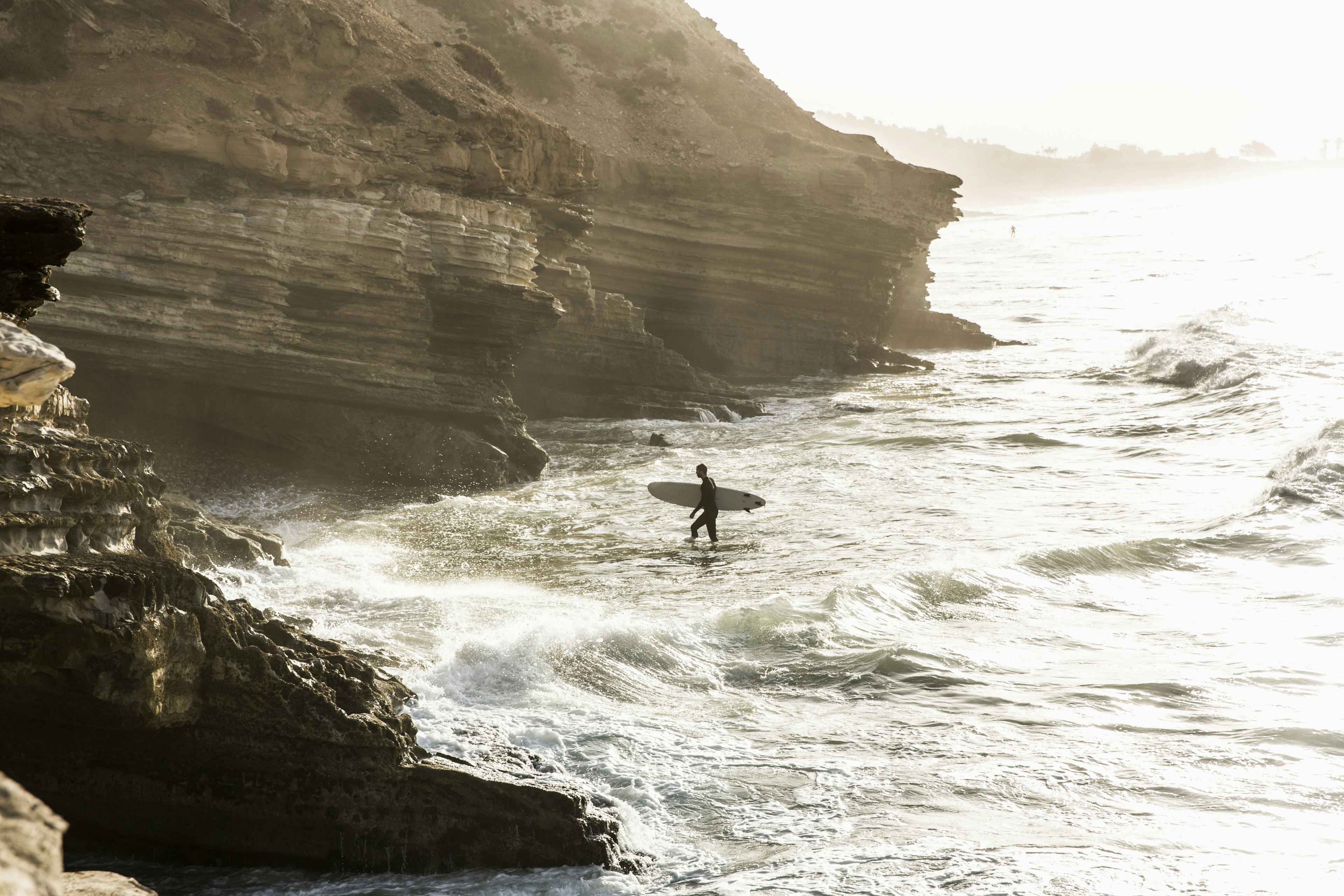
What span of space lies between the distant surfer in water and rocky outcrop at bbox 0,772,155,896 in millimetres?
13301

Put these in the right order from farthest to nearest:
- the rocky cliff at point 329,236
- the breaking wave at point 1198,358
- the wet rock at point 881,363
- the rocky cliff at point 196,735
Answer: the wet rock at point 881,363, the breaking wave at point 1198,358, the rocky cliff at point 329,236, the rocky cliff at point 196,735

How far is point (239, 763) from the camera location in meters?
6.79

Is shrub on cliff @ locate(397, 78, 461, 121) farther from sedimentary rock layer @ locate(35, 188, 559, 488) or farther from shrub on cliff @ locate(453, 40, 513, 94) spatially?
shrub on cliff @ locate(453, 40, 513, 94)

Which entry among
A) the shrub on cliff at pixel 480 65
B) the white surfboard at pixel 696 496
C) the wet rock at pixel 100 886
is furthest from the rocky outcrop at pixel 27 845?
the shrub on cliff at pixel 480 65

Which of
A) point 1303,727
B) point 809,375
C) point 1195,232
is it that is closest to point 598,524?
point 1303,727

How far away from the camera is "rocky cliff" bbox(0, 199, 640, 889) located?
640 centimetres

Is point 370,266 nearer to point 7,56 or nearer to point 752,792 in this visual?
point 7,56

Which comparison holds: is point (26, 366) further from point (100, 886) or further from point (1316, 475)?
point (1316, 475)

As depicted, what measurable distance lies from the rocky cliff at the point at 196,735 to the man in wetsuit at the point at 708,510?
9.37 metres

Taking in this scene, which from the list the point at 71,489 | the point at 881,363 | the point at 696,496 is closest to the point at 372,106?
the point at 696,496

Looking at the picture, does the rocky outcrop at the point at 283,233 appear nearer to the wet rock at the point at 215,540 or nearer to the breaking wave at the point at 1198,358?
the wet rock at the point at 215,540

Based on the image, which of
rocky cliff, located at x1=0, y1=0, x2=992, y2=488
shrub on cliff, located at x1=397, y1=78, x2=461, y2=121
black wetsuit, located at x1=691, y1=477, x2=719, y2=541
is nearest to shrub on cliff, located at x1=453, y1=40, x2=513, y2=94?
rocky cliff, located at x1=0, y1=0, x2=992, y2=488

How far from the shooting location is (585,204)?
89.9 ft

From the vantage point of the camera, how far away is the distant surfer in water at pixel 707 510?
16.5 m
